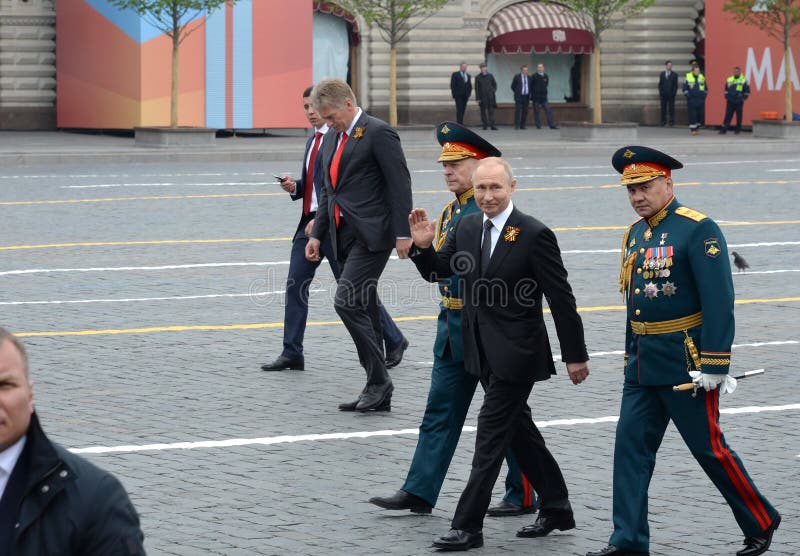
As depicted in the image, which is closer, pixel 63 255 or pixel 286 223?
pixel 63 255

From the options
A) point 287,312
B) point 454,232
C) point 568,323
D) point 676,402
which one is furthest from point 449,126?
point 287,312

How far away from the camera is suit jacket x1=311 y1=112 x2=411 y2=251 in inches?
356

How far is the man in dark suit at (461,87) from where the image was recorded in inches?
1620

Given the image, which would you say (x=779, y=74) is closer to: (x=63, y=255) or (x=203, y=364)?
(x=63, y=255)

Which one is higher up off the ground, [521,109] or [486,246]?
[521,109]

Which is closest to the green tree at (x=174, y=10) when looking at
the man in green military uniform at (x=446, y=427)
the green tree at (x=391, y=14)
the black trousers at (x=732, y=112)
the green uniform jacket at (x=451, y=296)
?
the green tree at (x=391, y=14)

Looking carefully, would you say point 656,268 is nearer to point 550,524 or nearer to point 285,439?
point 550,524

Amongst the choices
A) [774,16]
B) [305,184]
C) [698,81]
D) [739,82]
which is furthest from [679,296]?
[698,81]

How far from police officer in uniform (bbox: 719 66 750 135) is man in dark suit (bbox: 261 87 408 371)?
31.3 m

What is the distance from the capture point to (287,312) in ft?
33.6

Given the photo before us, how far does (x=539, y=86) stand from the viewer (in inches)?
1699

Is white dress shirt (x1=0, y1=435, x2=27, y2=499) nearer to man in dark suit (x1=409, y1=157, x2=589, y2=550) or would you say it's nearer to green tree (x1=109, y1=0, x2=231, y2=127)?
man in dark suit (x1=409, y1=157, x2=589, y2=550)

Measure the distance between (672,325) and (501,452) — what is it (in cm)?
87

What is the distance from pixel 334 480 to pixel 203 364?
317 cm
